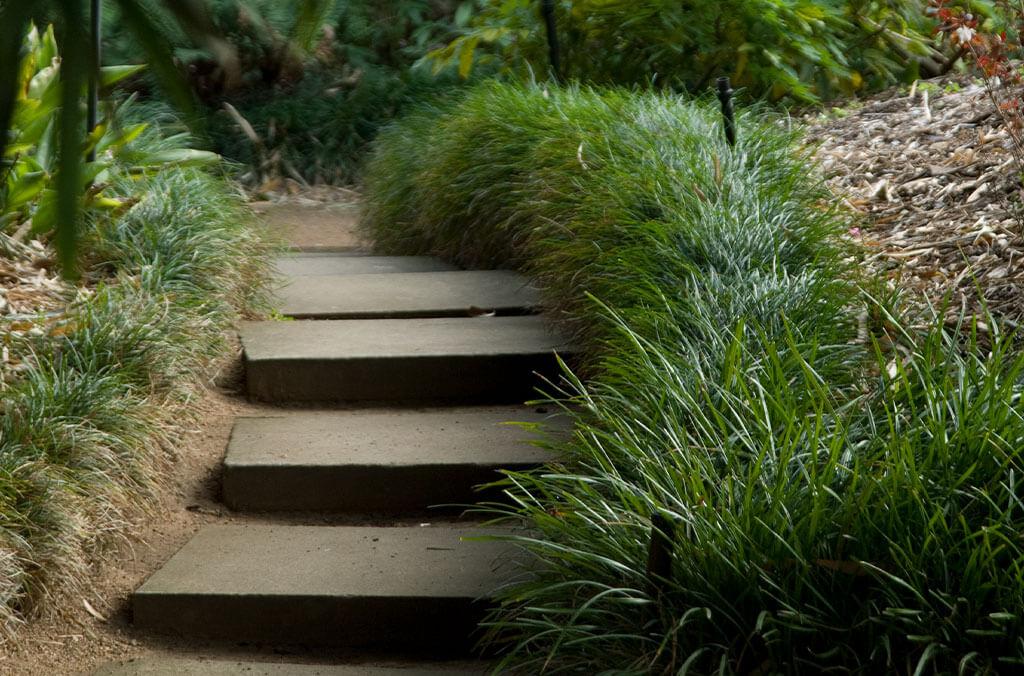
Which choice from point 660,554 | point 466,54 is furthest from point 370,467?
point 466,54

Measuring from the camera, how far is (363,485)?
3617 millimetres

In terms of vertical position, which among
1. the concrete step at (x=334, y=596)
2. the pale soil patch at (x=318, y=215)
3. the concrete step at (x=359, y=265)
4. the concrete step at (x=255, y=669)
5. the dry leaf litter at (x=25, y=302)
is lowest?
the pale soil patch at (x=318, y=215)

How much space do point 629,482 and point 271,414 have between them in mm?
1833

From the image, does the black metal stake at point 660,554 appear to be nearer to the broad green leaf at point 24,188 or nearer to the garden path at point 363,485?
the garden path at point 363,485

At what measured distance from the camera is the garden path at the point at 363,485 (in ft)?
10.0

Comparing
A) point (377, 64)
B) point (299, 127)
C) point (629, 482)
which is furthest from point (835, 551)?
point (377, 64)

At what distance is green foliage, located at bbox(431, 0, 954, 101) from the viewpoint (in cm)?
637

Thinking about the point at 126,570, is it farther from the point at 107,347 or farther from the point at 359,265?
the point at 359,265

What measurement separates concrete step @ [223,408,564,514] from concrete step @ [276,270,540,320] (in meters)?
1.03

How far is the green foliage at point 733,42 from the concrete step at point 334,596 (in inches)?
149

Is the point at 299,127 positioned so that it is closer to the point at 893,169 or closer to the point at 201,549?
the point at 893,169

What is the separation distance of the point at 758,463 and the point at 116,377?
7.01 ft

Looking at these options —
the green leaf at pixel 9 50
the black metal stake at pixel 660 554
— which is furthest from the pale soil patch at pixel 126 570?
the green leaf at pixel 9 50

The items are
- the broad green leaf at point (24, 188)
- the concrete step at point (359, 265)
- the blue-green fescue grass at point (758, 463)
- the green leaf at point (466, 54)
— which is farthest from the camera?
the green leaf at point (466, 54)
